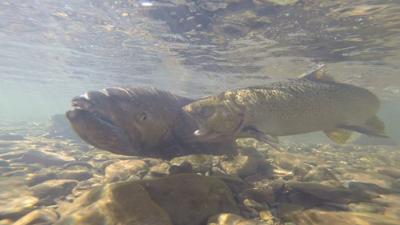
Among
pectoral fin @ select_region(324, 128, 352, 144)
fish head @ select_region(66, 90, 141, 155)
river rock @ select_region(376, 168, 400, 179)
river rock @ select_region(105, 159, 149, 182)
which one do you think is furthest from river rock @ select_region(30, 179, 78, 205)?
river rock @ select_region(376, 168, 400, 179)

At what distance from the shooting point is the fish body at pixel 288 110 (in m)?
6.70

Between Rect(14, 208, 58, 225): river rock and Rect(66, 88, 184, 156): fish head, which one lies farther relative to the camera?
Rect(66, 88, 184, 156): fish head

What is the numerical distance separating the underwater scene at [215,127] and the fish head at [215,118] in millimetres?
26

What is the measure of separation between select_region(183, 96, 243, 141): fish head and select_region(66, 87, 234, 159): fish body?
19 cm

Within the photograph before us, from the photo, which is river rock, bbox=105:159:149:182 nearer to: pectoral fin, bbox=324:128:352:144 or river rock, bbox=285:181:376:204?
river rock, bbox=285:181:376:204

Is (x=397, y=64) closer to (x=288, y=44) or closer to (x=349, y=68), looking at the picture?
(x=349, y=68)

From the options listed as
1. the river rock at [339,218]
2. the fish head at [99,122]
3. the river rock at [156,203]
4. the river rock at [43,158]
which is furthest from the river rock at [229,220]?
the river rock at [43,158]

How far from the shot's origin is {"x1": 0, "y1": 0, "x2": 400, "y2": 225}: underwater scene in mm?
4691

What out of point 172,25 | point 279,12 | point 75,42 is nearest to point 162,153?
point 279,12

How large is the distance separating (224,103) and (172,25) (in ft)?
30.3

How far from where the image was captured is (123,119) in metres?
5.28

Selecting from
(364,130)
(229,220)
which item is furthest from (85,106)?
(364,130)

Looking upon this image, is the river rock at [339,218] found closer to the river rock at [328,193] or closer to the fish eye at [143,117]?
the river rock at [328,193]

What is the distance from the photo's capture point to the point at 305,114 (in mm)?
8250
